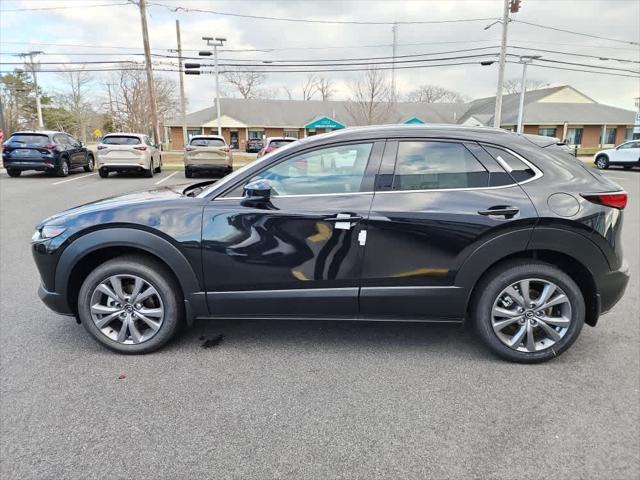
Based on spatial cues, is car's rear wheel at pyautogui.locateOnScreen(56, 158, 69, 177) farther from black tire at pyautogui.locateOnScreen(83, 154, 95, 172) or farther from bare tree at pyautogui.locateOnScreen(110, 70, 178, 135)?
bare tree at pyautogui.locateOnScreen(110, 70, 178, 135)

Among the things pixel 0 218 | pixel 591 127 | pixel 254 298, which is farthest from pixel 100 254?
pixel 591 127

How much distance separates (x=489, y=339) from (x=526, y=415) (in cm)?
66

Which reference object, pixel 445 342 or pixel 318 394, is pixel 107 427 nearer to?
pixel 318 394

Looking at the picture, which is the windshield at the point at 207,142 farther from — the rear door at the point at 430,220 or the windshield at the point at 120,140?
the rear door at the point at 430,220

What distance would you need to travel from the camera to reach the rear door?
3.06 meters

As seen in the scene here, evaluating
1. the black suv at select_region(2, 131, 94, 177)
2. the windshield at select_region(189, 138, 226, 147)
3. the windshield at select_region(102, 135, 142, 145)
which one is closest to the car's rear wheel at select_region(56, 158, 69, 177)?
the black suv at select_region(2, 131, 94, 177)

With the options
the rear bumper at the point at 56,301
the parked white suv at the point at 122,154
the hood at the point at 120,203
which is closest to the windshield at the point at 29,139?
the parked white suv at the point at 122,154

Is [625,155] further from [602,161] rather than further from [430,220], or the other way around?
[430,220]

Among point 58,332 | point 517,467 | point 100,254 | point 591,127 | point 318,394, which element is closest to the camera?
point 517,467

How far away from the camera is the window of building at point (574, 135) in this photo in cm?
4319

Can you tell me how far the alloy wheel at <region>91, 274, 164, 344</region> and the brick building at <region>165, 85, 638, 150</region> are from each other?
39192 mm

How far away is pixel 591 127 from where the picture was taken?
43281mm

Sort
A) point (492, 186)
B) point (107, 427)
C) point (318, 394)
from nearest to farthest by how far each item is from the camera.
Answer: point (107, 427) → point (318, 394) → point (492, 186)

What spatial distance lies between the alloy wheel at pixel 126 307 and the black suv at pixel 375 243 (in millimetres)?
10
